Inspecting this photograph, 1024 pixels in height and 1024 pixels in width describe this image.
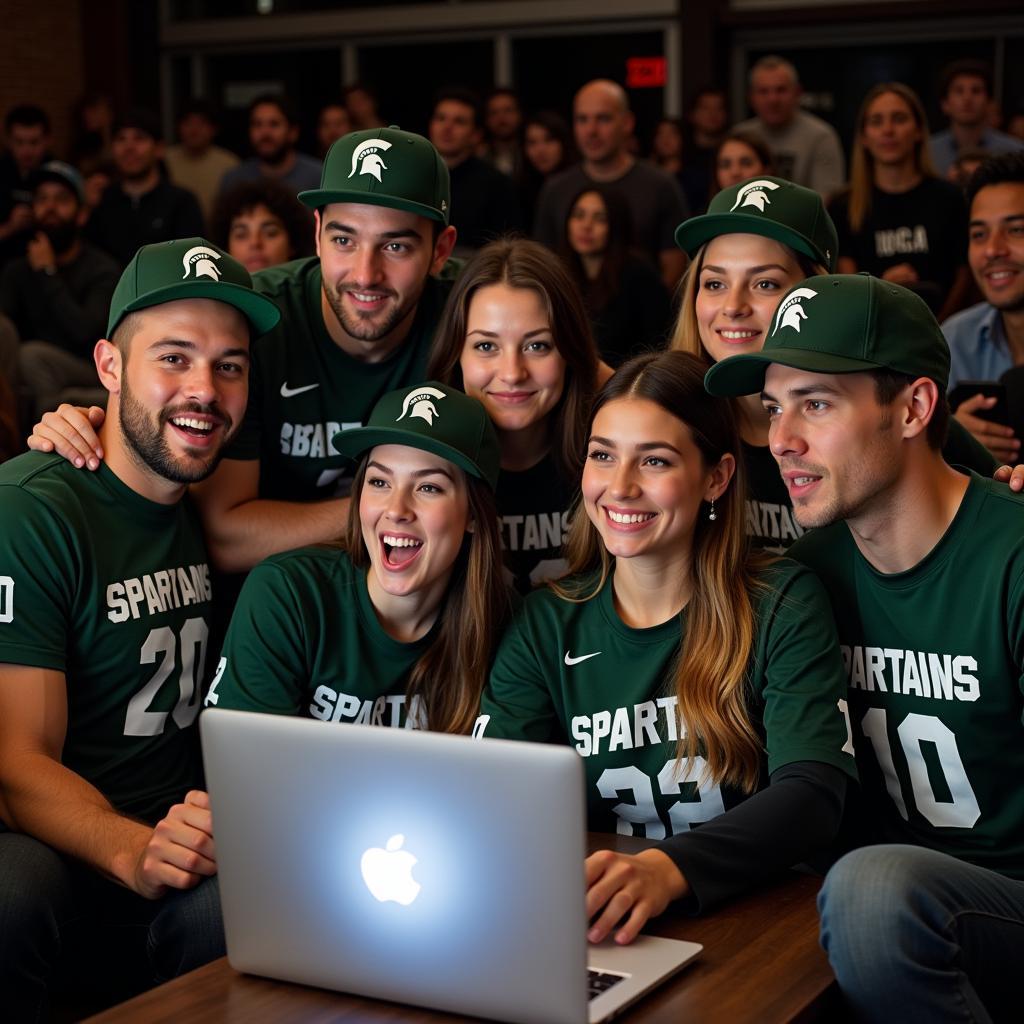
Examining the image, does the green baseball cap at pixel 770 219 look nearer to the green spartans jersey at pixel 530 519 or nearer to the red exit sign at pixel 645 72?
the green spartans jersey at pixel 530 519

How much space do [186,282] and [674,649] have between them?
104 cm

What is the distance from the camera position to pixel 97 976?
235cm

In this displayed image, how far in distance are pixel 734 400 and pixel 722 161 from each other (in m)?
3.49

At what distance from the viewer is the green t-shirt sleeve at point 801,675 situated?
2.07 metres

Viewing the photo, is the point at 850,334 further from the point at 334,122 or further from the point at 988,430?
the point at 334,122

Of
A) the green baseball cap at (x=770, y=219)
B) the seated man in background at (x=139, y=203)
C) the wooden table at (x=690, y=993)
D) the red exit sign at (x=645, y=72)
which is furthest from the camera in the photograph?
the red exit sign at (x=645, y=72)

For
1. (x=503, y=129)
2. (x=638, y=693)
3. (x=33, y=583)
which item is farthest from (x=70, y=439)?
(x=503, y=129)

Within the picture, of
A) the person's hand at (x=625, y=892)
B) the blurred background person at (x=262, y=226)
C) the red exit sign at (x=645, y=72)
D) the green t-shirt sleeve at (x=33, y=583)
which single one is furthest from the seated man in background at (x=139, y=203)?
the person's hand at (x=625, y=892)

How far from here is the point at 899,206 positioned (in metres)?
5.25

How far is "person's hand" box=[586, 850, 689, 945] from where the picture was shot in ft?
5.58

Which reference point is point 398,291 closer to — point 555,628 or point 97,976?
point 555,628

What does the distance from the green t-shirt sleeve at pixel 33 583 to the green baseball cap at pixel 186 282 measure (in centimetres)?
40

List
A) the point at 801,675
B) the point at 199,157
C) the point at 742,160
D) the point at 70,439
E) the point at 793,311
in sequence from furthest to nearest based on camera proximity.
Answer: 1. the point at 199,157
2. the point at 742,160
3. the point at 70,439
4. the point at 793,311
5. the point at 801,675

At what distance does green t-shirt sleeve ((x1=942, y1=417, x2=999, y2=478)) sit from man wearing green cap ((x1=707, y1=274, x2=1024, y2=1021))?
446mm
